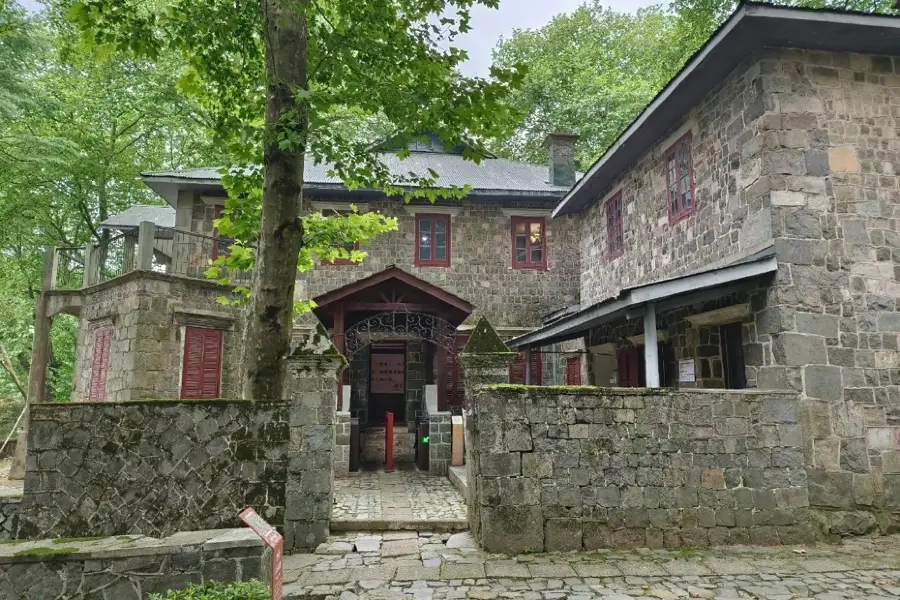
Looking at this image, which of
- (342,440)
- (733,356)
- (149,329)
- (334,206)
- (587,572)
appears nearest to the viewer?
(587,572)

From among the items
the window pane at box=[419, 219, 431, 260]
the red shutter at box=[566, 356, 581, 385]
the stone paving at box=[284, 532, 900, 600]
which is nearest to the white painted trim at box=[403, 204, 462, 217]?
the window pane at box=[419, 219, 431, 260]

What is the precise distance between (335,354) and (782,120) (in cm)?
652

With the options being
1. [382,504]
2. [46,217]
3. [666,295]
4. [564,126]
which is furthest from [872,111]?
[46,217]

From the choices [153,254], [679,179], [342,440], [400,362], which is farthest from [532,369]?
[153,254]

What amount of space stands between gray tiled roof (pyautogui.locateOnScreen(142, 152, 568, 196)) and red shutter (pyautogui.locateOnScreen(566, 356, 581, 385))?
433cm

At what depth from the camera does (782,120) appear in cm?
745

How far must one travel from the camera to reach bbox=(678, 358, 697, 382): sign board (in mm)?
8805

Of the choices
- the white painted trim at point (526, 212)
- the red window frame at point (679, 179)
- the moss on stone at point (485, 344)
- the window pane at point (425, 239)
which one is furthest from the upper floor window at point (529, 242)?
the moss on stone at point (485, 344)

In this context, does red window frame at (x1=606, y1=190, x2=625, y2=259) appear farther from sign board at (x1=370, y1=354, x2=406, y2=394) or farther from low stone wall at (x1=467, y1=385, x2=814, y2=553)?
low stone wall at (x1=467, y1=385, x2=814, y2=553)

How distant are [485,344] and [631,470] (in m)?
2.16

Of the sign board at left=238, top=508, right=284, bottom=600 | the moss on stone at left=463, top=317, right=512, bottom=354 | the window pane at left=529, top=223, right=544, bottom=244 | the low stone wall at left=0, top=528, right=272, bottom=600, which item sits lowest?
the low stone wall at left=0, top=528, right=272, bottom=600

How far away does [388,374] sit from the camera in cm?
1492

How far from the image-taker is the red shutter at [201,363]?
1222 cm

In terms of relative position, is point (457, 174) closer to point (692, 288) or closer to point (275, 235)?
point (275, 235)
